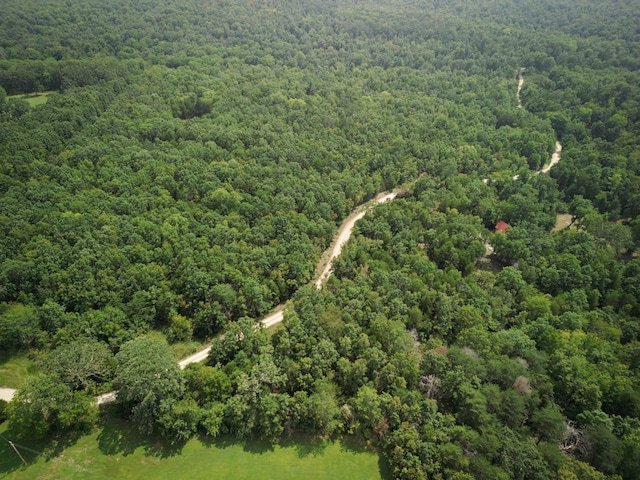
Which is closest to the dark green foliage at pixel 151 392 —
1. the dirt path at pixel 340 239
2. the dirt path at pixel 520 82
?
the dirt path at pixel 340 239

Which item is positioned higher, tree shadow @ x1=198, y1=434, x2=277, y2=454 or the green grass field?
the green grass field

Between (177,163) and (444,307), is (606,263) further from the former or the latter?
(177,163)

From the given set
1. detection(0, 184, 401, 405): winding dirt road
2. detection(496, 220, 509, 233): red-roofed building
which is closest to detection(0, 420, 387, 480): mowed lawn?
detection(0, 184, 401, 405): winding dirt road

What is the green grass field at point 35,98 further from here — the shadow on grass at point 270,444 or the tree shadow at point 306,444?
the tree shadow at point 306,444

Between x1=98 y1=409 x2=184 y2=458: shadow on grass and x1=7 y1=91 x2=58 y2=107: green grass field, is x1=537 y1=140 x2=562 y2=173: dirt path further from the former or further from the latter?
x1=7 y1=91 x2=58 y2=107: green grass field

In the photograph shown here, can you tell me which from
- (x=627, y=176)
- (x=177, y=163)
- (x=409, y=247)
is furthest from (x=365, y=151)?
(x=627, y=176)

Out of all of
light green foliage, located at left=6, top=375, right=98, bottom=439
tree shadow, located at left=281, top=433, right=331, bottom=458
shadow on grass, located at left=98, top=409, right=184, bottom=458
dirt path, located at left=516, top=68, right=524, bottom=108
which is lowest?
shadow on grass, located at left=98, top=409, right=184, bottom=458

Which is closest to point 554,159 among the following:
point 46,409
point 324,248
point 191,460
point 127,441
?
point 324,248
